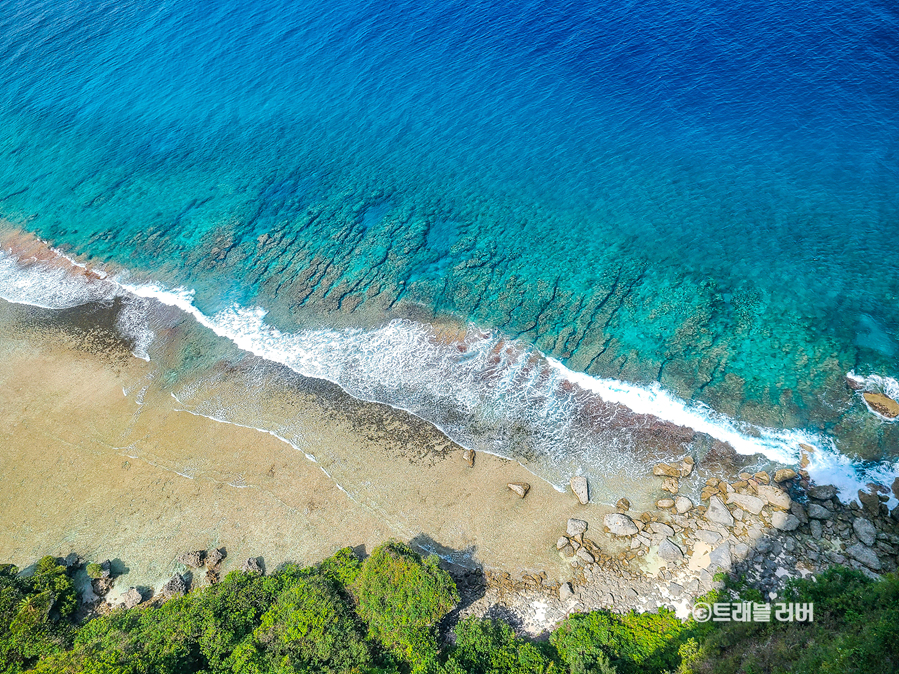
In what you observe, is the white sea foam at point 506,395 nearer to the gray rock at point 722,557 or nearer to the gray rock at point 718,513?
the gray rock at point 718,513

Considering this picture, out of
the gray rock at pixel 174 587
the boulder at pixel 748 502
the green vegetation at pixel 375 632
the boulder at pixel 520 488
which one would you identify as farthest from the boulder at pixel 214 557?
the boulder at pixel 748 502

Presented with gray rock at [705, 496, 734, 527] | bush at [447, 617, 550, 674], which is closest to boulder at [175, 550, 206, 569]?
bush at [447, 617, 550, 674]

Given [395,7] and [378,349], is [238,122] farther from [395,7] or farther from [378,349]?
[378,349]

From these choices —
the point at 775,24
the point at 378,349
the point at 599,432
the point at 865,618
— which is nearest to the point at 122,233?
the point at 378,349

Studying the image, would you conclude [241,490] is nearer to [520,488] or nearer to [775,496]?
[520,488]

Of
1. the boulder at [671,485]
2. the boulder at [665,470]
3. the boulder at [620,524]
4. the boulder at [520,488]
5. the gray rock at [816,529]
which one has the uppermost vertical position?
the boulder at [520,488]
